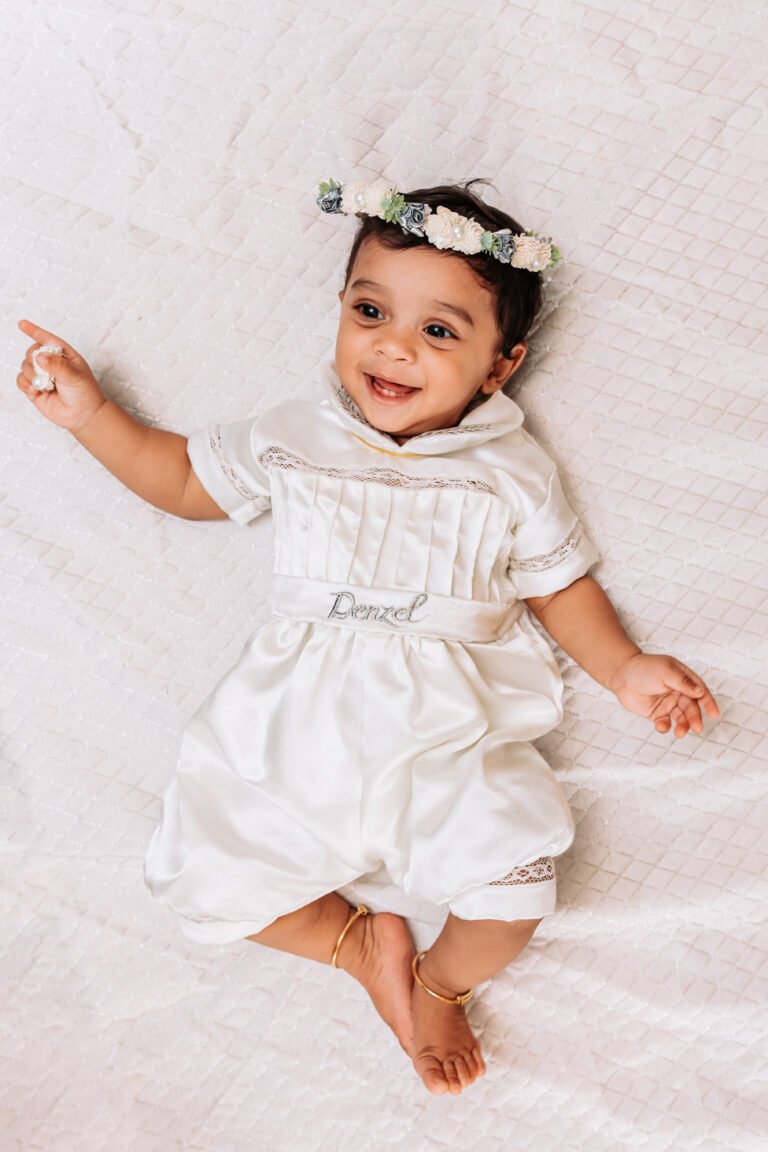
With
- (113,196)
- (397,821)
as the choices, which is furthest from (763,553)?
(113,196)

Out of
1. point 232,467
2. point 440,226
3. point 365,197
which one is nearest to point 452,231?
point 440,226

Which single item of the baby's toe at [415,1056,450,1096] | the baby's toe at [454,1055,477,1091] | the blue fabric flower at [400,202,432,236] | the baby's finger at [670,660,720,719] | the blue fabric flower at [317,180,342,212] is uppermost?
the blue fabric flower at [400,202,432,236]

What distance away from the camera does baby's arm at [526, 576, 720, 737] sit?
1373 mm

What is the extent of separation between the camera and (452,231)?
1329 mm

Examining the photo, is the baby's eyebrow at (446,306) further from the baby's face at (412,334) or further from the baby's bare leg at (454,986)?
the baby's bare leg at (454,986)

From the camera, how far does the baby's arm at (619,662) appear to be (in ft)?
4.50

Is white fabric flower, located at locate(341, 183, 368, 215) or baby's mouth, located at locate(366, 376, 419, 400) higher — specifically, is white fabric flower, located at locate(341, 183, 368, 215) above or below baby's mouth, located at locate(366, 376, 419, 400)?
above

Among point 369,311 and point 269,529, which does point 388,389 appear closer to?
point 369,311

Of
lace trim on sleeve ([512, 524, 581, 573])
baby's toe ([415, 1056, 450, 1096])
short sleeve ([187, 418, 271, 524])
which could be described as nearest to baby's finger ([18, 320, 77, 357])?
short sleeve ([187, 418, 271, 524])

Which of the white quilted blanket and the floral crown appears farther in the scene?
the white quilted blanket

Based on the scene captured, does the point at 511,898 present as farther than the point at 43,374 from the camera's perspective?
No

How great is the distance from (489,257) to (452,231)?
0.07 meters

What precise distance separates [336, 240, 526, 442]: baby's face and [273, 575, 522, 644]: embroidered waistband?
0.21 metres

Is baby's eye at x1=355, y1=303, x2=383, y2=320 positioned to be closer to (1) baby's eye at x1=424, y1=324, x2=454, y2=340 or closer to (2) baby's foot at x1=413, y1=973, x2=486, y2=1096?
(1) baby's eye at x1=424, y1=324, x2=454, y2=340
